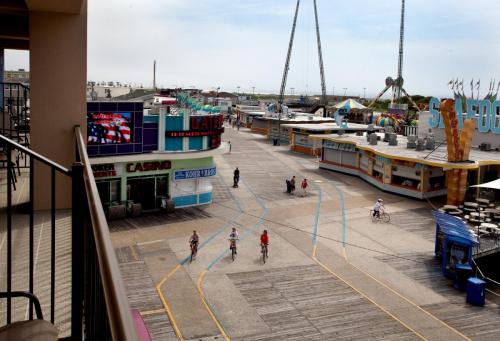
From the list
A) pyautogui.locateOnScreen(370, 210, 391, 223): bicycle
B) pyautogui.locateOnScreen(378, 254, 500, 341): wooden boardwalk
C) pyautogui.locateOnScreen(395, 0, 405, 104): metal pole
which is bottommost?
pyautogui.locateOnScreen(378, 254, 500, 341): wooden boardwalk

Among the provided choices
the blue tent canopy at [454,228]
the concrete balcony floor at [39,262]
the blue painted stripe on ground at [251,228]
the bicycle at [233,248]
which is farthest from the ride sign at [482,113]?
the concrete balcony floor at [39,262]

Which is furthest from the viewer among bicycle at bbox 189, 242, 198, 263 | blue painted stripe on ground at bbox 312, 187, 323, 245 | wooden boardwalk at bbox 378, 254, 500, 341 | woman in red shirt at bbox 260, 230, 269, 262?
blue painted stripe on ground at bbox 312, 187, 323, 245

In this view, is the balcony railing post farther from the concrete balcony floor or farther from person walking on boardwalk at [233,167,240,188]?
person walking on boardwalk at [233,167,240,188]

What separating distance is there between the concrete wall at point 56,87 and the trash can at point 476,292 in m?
13.5

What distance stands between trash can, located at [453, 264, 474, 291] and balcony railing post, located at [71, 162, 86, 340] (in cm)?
1672

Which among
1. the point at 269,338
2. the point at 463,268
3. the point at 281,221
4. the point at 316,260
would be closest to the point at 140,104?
the point at 281,221

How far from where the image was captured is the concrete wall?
866 cm

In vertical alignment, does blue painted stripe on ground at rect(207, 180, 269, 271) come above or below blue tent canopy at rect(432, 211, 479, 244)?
below

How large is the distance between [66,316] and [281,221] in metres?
20.9

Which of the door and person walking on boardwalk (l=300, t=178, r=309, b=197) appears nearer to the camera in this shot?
the door

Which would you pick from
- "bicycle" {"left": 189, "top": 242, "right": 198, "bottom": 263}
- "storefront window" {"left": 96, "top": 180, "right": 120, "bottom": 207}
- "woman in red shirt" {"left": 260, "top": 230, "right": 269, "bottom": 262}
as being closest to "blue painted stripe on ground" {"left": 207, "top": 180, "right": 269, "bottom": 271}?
"bicycle" {"left": 189, "top": 242, "right": 198, "bottom": 263}

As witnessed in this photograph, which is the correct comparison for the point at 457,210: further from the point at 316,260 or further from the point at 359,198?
the point at 316,260

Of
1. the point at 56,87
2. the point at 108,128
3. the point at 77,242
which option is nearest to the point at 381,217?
the point at 108,128

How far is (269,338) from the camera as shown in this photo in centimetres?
1345
